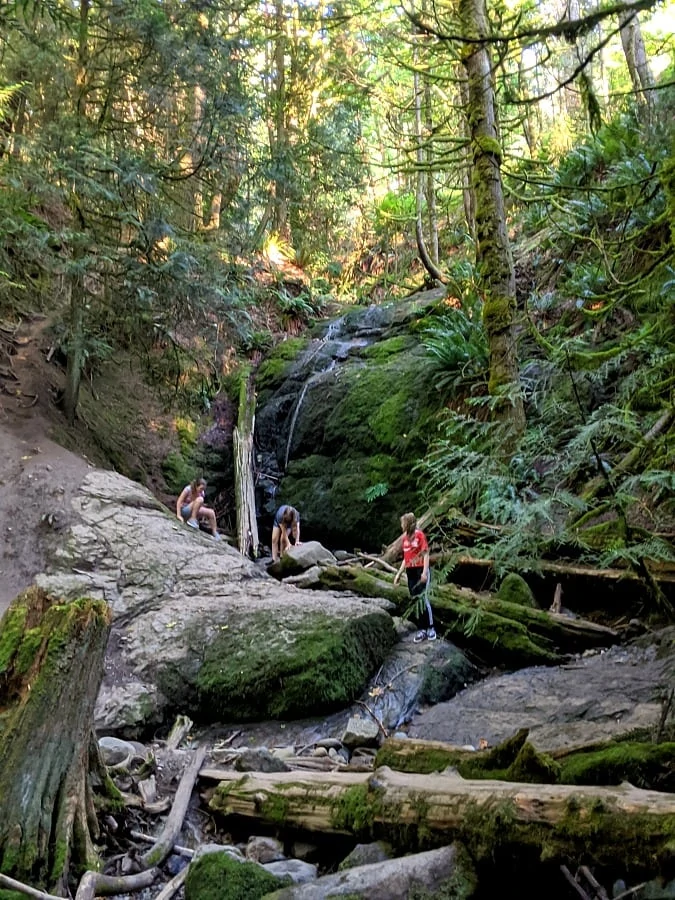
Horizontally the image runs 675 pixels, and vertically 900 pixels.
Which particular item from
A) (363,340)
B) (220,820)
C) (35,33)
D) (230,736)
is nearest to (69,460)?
(230,736)

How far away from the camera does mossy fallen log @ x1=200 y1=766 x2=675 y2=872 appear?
2.20m

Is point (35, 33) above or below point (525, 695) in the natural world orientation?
above

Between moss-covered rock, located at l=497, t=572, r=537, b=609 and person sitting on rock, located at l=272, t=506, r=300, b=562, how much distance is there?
4.28 meters

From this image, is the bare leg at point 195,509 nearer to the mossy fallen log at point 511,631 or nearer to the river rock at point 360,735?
the mossy fallen log at point 511,631

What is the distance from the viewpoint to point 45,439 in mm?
9086

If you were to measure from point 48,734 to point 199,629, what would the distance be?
340cm

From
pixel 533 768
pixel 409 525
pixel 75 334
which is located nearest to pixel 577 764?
pixel 533 768

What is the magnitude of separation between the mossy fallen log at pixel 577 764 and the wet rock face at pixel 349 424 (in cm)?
732

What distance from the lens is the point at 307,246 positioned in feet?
56.9

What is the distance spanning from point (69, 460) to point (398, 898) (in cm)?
765

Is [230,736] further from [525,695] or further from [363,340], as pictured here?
[363,340]

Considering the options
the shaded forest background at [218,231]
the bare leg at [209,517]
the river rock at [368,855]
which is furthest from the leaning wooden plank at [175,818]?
the bare leg at [209,517]

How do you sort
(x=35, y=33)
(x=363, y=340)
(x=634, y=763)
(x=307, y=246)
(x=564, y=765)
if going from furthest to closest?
→ (x=307, y=246), (x=363, y=340), (x=35, y=33), (x=564, y=765), (x=634, y=763)

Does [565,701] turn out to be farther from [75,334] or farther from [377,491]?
[75,334]
